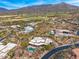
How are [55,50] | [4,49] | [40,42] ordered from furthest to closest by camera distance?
[40,42] < [4,49] < [55,50]

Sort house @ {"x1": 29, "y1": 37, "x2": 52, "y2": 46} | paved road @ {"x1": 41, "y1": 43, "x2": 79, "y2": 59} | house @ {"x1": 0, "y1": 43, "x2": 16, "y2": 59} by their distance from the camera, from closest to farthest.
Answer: paved road @ {"x1": 41, "y1": 43, "x2": 79, "y2": 59}
house @ {"x1": 0, "y1": 43, "x2": 16, "y2": 59}
house @ {"x1": 29, "y1": 37, "x2": 52, "y2": 46}

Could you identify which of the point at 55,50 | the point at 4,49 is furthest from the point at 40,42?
the point at 4,49

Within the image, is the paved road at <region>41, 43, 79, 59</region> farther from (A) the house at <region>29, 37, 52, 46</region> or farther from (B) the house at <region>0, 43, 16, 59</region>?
(B) the house at <region>0, 43, 16, 59</region>

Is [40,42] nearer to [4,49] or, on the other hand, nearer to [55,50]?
[55,50]

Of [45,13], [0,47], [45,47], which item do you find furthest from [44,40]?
[45,13]

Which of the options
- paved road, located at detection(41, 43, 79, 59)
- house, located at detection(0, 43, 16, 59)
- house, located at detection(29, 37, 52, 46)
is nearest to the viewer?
paved road, located at detection(41, 43, 79, 59)

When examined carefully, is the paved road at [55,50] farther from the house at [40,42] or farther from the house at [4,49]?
the house at [4,49]

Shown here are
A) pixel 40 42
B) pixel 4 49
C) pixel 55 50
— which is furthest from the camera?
pixel 40 42

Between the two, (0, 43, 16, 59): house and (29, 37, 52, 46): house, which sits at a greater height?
(29, 37, 52, 46): house

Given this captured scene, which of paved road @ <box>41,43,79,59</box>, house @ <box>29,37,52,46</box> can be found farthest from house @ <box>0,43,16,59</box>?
paved road @ <box>41,43,79,59</box>

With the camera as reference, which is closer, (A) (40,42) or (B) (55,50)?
(B) (55,50)

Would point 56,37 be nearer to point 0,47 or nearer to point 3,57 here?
point 0,47
